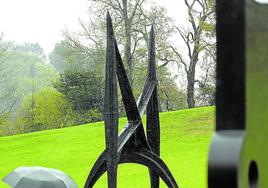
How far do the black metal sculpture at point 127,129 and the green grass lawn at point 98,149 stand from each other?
7.11 m

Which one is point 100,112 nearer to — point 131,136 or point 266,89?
point 131,136

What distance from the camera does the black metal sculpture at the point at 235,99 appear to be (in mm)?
676

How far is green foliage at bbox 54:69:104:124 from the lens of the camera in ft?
67.1

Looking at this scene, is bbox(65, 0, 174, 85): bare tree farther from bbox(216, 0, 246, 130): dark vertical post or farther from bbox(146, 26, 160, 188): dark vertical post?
bbox(216, 0, 246, 130): dark vertical post

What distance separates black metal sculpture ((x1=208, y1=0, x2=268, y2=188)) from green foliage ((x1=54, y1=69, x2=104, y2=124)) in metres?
19.7

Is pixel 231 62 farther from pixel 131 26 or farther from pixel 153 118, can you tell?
pixel 131 26

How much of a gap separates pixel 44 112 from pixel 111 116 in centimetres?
1719

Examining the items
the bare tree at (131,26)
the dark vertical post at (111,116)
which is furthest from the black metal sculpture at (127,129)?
the bare tree at (131,26)

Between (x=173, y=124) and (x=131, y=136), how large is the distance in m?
13.2

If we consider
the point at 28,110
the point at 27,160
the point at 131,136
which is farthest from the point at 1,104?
the point at 131,136

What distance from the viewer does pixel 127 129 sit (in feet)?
18.7

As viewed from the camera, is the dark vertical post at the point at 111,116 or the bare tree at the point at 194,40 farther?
the bare tree at the point at 194,40

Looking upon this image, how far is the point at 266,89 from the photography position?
0.76m

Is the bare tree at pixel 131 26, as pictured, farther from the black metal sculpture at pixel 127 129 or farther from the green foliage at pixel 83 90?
the black metal sculpture at pixel 127 129
